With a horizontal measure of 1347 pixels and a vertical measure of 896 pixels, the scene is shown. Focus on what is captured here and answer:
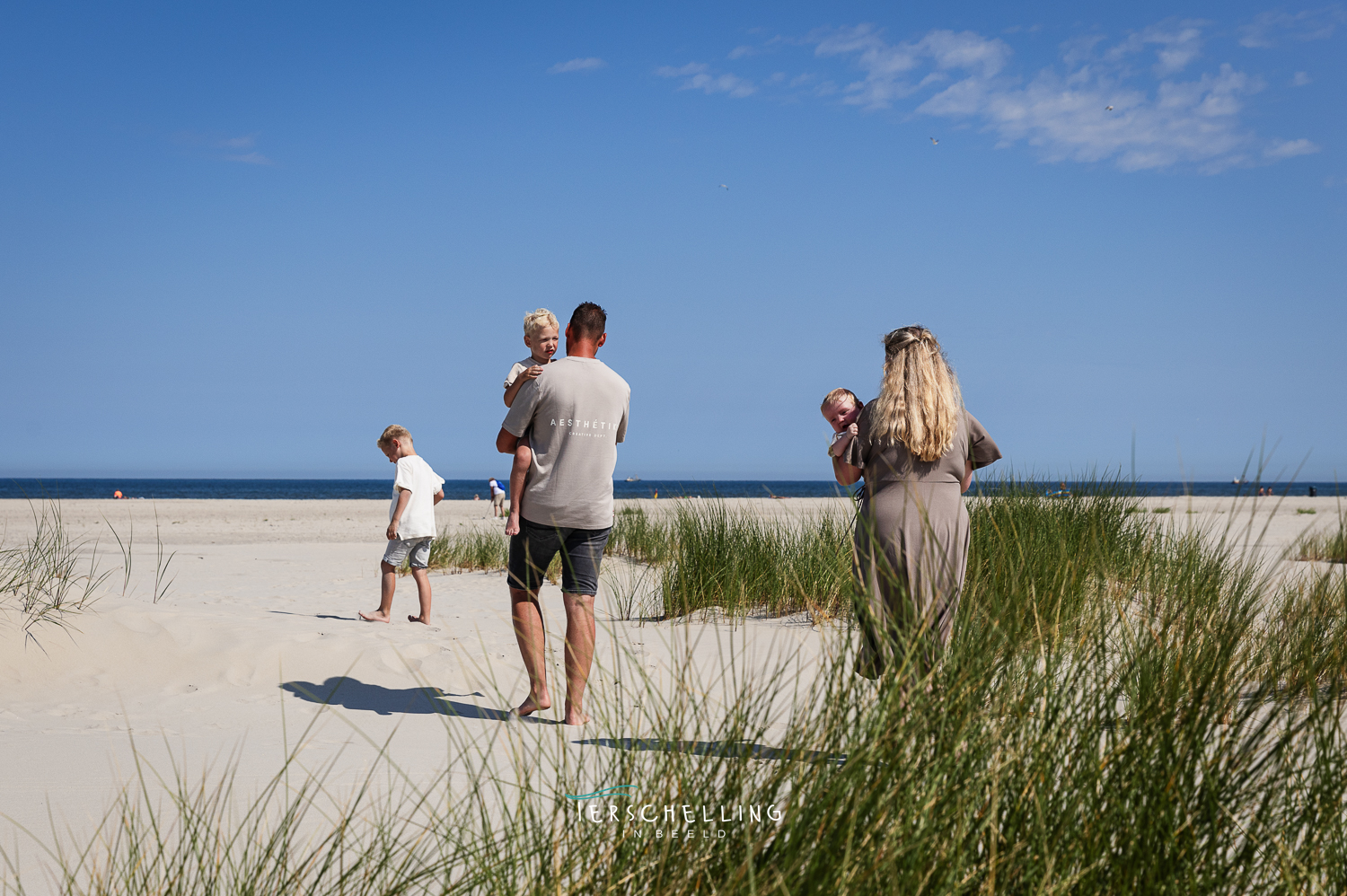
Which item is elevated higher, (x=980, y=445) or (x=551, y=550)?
(x=980, y=445)

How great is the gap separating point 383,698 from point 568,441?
1534 mm

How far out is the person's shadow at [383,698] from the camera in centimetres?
367

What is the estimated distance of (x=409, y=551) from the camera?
6.00 metres

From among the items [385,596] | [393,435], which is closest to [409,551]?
[385,596]

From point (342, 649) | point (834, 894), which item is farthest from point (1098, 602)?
point (342, 649)

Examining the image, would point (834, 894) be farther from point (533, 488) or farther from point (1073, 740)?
point (533, 488)

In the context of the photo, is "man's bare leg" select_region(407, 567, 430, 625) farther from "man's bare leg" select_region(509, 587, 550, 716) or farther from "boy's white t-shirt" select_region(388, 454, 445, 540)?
"man's bare leg" select_region(509, 587, 550, 716)

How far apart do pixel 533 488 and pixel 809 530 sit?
3.11 metres

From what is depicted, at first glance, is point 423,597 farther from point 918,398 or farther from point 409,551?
point 918,398

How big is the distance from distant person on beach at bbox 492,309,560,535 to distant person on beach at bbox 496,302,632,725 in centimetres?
2

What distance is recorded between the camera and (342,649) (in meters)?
4.56

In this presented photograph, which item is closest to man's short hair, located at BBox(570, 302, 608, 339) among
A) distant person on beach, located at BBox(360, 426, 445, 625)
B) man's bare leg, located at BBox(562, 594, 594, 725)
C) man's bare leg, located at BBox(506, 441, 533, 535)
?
man's bare leg, located at BBox(506, 441, 533, 535)

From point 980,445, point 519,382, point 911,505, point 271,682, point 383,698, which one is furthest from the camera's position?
point 271,682

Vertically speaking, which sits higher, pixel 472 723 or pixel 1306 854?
pixel 1306 854
